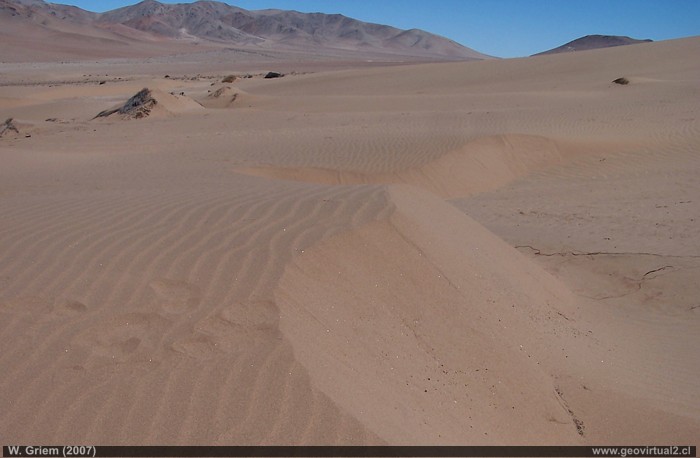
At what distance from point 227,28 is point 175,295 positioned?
553 feet

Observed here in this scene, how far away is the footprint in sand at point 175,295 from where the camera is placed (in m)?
3.78

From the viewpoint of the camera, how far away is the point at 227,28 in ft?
531

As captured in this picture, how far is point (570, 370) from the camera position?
462cm

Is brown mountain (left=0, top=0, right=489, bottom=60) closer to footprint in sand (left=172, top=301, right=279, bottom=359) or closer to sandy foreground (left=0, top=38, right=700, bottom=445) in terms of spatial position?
sandy foreground (left=0, top=38, right=700, bottom=445)

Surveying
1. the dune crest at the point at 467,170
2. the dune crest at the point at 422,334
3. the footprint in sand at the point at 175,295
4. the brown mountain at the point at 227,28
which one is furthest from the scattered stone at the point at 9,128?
the brown mountain at the point at 227,28

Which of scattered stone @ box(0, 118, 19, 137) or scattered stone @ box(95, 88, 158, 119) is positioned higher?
scattered stone @ box(95, 88, 158, 119)

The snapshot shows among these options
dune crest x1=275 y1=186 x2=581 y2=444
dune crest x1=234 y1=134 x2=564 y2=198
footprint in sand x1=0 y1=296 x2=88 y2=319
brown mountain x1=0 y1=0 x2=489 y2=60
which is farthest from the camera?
brown mountain x1=0 y1=0 x2=489 y2=60

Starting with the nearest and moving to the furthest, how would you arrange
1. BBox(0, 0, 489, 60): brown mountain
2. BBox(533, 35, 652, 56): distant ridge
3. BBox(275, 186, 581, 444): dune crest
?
BBox(275, 186, 581, 444): dune crest < BBox(0, 0, 489, 60): brown mountain < BBox(533, 35, 652, 56): distant ridge

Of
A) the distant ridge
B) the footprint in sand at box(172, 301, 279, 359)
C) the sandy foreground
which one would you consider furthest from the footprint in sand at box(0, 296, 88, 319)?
the distant ridge

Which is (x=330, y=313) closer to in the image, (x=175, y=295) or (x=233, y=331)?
(x=233, y=331)

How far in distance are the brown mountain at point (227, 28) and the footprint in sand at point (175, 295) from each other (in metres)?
123

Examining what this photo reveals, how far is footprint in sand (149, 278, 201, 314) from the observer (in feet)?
12.4

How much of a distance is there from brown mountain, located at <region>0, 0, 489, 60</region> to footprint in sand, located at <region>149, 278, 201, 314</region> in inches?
4841

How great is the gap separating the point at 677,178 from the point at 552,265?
217 inches
